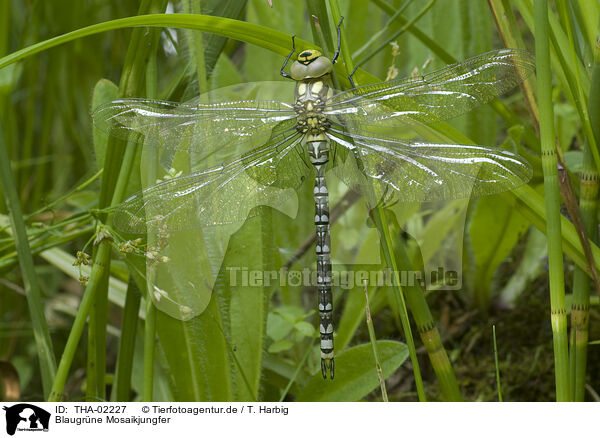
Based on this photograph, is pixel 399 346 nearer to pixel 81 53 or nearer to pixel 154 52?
pixel 154 52

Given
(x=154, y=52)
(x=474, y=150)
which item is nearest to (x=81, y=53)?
(x=154, y=52)

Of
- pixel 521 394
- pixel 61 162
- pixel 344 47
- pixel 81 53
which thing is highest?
pixel 81 53

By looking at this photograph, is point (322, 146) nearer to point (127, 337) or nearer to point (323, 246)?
point (323, 246)

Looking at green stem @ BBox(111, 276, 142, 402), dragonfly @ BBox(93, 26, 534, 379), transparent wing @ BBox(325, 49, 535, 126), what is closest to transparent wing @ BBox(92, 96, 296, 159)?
dragonfly @ BBox(93, 26, 534, 379)

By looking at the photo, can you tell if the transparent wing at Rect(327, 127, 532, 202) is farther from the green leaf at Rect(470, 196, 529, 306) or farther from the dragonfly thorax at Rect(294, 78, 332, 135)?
the green leaf at Rect(470, 196, 529, 306)
